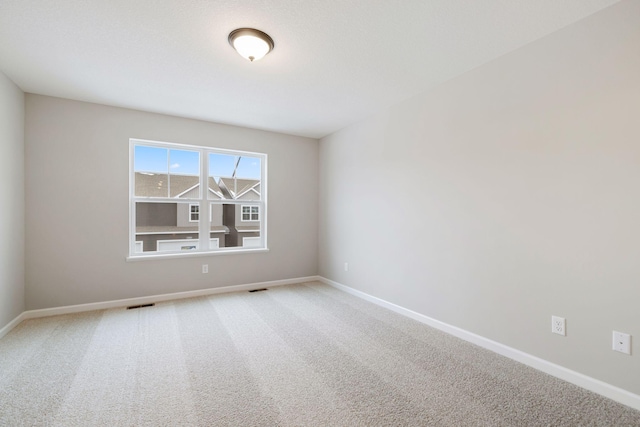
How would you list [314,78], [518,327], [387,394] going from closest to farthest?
[387,394] → [518,327] → [314,78]

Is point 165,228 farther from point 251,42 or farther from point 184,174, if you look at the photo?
point 251,42

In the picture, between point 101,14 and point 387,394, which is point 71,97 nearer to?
point 101,14

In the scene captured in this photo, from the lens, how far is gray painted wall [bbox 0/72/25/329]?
107 inches

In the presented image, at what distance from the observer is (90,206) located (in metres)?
3.46

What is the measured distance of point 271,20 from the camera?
1975 millimetres

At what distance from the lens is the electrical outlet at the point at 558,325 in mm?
2049

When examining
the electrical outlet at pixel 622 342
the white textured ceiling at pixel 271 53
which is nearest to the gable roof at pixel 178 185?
the white textured ceiling at pixel 271 53

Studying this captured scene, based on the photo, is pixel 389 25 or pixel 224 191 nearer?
pixel 389 25

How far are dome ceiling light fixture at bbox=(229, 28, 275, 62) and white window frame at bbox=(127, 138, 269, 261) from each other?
7.42 ft

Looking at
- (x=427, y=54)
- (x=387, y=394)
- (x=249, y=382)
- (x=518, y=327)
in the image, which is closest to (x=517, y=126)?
(x=427, y=54)

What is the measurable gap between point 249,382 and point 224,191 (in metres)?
3.08

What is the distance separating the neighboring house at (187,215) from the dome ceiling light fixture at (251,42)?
8.09 ft

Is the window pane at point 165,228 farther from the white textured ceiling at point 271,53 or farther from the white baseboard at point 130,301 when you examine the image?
the white textured ceiling at point 271,53

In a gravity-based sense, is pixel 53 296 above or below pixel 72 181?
below
